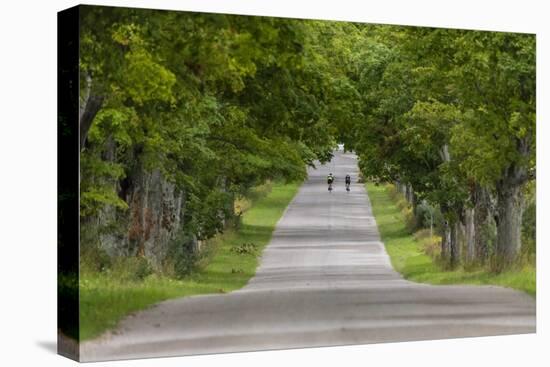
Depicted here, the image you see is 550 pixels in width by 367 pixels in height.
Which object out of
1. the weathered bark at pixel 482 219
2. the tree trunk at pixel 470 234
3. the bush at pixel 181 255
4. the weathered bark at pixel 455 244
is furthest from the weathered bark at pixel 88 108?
the weathered bark at pixel 482 219

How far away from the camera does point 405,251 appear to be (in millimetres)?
22547

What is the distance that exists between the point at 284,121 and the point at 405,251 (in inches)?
109

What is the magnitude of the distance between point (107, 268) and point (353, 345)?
4.13 metres

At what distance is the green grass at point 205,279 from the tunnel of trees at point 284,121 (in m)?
0.31

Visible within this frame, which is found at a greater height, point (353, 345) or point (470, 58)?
point (470, 58)

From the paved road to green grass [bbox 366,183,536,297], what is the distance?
15 cm

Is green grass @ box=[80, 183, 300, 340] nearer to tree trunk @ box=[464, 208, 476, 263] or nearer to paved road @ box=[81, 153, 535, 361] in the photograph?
paved road @ box=[81, 153, 535, 361]

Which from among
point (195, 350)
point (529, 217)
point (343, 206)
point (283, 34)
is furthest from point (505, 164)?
point (195, 350)

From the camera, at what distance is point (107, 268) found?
64.6ft

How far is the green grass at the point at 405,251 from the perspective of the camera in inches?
882

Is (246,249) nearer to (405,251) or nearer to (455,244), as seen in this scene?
(405,251)

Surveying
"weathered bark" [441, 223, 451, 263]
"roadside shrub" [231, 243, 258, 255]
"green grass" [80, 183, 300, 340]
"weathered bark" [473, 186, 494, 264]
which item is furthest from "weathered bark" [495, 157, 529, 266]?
"roadside shrub" [231, 243, 258, 255]

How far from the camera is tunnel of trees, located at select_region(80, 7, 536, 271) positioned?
19969 mm

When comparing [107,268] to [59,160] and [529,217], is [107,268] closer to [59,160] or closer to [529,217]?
[59,160]
